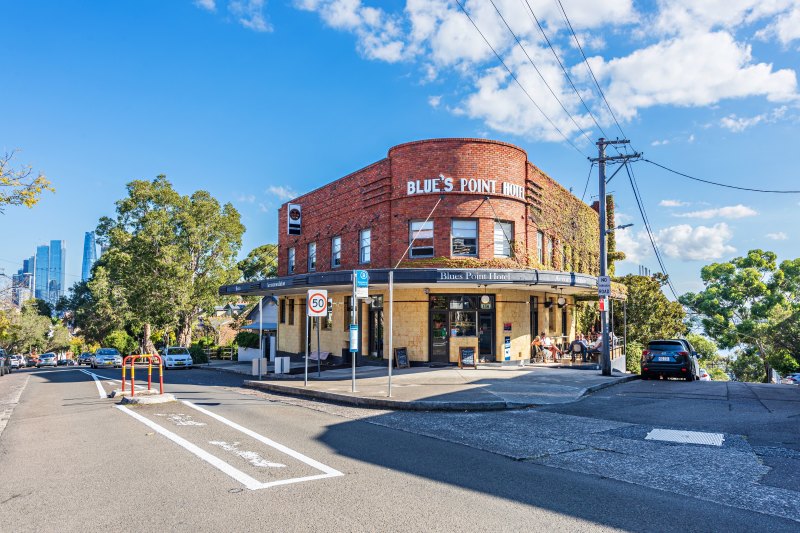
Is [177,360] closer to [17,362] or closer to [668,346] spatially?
[668,346]

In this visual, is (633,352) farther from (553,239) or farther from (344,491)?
(344,491)

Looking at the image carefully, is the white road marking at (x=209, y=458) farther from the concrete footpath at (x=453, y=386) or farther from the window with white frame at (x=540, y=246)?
the window with white frame at (x=540, y=246)

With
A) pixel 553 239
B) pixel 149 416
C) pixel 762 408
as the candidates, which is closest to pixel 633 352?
pixel 553 239

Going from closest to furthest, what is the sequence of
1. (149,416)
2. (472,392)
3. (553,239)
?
(149,416) < (472,392) < (553,239)

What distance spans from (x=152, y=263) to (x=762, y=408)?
36934 mm

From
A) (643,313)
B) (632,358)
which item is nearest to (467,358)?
(632,358)

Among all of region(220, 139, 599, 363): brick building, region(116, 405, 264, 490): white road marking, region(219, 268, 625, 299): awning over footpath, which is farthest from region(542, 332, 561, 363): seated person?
region(116, 405, 264, 490): white road marking

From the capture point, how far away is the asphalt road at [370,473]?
4934 millimetres

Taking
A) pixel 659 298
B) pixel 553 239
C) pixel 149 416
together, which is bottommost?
pixel 149 416

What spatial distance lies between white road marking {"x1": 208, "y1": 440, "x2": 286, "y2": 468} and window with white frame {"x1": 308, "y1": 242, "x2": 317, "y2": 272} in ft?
65.1

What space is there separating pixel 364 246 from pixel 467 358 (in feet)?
22.8

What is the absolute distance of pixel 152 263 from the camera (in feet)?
125

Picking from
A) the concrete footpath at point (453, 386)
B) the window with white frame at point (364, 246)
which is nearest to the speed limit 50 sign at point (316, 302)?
the concrete footpath at point (453, 386)

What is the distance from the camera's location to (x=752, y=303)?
4366 centimetres
